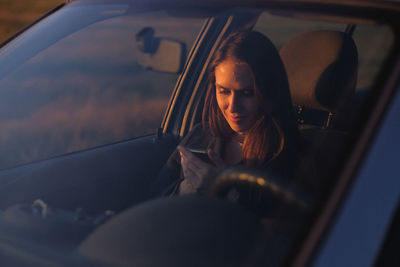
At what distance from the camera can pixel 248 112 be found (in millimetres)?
1883

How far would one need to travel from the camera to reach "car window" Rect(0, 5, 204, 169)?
1924 millimetres

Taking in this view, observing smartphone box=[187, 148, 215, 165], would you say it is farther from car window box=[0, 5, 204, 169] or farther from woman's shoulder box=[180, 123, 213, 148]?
car window box=[0, 5, 204, 169]

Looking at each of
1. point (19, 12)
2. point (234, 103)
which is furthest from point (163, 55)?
point (19, 12)

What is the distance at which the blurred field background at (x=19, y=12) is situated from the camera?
1267cm

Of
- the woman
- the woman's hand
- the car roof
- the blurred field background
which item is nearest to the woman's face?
the woman

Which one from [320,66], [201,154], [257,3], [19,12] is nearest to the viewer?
[257,3]

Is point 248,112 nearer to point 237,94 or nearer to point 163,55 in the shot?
point 237,94

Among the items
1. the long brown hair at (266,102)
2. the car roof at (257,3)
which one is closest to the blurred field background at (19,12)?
the car roof at (257,3)

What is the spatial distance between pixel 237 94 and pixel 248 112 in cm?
8

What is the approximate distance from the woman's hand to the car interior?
5.7 inches

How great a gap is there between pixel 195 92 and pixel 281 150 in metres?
0.97

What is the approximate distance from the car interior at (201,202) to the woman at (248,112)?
13 centimetres

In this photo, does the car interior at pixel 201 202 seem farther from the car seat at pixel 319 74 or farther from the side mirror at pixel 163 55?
the side mirror at pixel 163 55

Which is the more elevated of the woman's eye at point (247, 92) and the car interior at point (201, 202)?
the woman's eye at point (247, 92)
